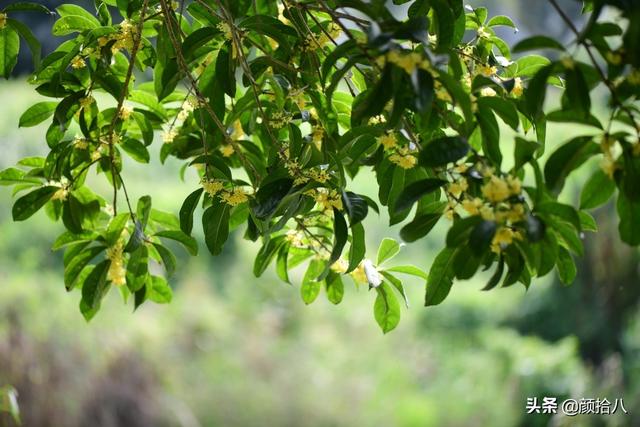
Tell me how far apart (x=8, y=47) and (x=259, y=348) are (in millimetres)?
2269

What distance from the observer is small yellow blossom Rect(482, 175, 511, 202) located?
552 millimetres

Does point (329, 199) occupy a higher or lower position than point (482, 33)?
lower

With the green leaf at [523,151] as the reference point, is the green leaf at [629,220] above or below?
below

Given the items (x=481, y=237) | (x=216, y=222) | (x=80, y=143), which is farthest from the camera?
(x=80, y=143)

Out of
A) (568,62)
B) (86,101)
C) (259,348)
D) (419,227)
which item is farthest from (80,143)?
(259,348)

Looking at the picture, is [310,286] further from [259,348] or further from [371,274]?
[259,348]

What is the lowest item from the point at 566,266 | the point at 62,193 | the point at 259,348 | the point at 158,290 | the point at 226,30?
the point at 259,348

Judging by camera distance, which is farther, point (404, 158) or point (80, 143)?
point (80, 143)

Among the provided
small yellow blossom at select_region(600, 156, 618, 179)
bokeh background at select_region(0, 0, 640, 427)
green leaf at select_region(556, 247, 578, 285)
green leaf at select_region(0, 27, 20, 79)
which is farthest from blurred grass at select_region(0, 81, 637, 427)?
small yellow blossom at select_region(600, 156, 618, 179)

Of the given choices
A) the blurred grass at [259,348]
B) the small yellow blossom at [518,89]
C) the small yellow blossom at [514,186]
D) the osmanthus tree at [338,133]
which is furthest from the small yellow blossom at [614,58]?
the blurred grass at [259,348]

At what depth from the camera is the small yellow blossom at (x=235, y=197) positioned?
73 cm

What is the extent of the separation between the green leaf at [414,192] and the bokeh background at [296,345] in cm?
207

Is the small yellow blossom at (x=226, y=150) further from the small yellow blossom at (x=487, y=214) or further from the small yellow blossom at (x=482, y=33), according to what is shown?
the small yellow blossom at (x=487, y=214)

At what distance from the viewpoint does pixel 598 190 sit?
0.58m
